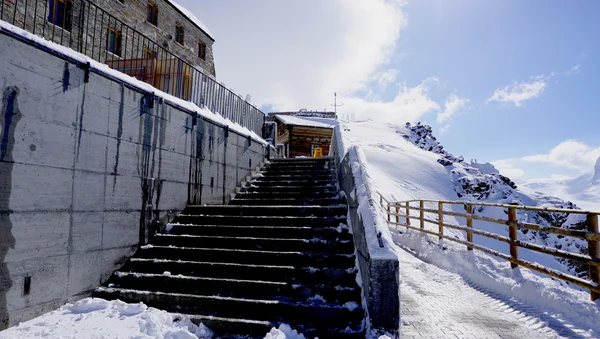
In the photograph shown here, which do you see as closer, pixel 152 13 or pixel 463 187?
pixel 152 13

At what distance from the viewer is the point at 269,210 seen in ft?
22.5

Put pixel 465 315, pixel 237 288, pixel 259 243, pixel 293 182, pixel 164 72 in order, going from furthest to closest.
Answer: pixel 164 72 → pixel 293 182 → pixel 259 243 → pixel 237 288 → pixel 465 315

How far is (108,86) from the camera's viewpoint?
509 centimetres

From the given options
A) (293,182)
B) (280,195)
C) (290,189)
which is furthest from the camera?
(293,182)

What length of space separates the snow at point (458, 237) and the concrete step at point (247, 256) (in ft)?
3.43

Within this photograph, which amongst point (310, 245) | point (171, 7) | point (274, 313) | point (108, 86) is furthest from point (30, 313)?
point (171, 7)

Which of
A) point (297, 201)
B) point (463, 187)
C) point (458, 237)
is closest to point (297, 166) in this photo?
point (297, 201)

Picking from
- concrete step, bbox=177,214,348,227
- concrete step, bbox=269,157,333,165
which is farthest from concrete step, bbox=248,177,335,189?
concrete step, bbox=177,214,348,227

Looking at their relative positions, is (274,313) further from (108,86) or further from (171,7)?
(171,7)

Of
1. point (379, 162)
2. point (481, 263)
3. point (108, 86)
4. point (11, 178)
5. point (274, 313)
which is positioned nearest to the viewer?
point (11, 178)

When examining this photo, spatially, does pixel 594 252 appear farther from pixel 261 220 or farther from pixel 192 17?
pixel 192 17

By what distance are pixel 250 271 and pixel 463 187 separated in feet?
113

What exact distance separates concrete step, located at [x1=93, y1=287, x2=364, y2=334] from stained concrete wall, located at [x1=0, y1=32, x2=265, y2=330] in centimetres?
87

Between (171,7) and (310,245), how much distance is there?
1770 centimetres
